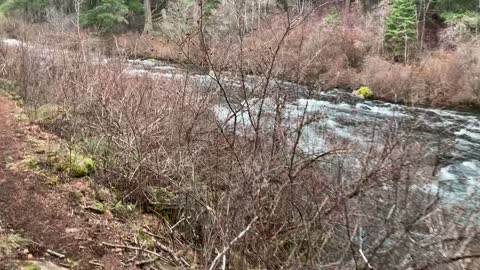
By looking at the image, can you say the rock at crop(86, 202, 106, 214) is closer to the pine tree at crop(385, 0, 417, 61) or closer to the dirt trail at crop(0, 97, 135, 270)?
the dirt trail at crop(0, 97, 135, 270)

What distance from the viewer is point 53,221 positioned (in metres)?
4.48

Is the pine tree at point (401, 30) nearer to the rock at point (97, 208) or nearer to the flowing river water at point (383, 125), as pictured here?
the flowing river water at point (383, 125)

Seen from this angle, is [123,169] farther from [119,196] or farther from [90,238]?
[90,238]

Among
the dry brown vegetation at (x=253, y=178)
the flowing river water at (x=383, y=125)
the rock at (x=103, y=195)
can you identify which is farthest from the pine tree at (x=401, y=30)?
the rock at (x=103, y=195)

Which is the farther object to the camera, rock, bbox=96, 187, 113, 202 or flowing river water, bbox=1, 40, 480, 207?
flowing river water, bbox=1, 40, 480, 207

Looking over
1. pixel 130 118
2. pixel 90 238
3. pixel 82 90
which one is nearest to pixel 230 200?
pixel 90 238

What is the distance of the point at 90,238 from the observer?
4430 mm

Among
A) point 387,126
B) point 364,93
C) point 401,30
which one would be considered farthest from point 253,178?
point 401,30

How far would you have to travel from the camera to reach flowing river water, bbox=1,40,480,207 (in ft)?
20.1

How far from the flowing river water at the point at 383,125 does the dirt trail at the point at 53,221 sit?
206 cm

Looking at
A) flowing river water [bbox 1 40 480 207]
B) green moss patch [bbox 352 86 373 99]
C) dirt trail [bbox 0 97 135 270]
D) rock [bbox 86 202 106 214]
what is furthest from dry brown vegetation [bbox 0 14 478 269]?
green moss patch [bbox 352 86 373 99]

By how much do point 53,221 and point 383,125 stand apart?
26.8 feet

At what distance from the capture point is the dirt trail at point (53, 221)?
13.4 ft

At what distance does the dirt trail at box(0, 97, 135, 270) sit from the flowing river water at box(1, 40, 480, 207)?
81.2 inches
